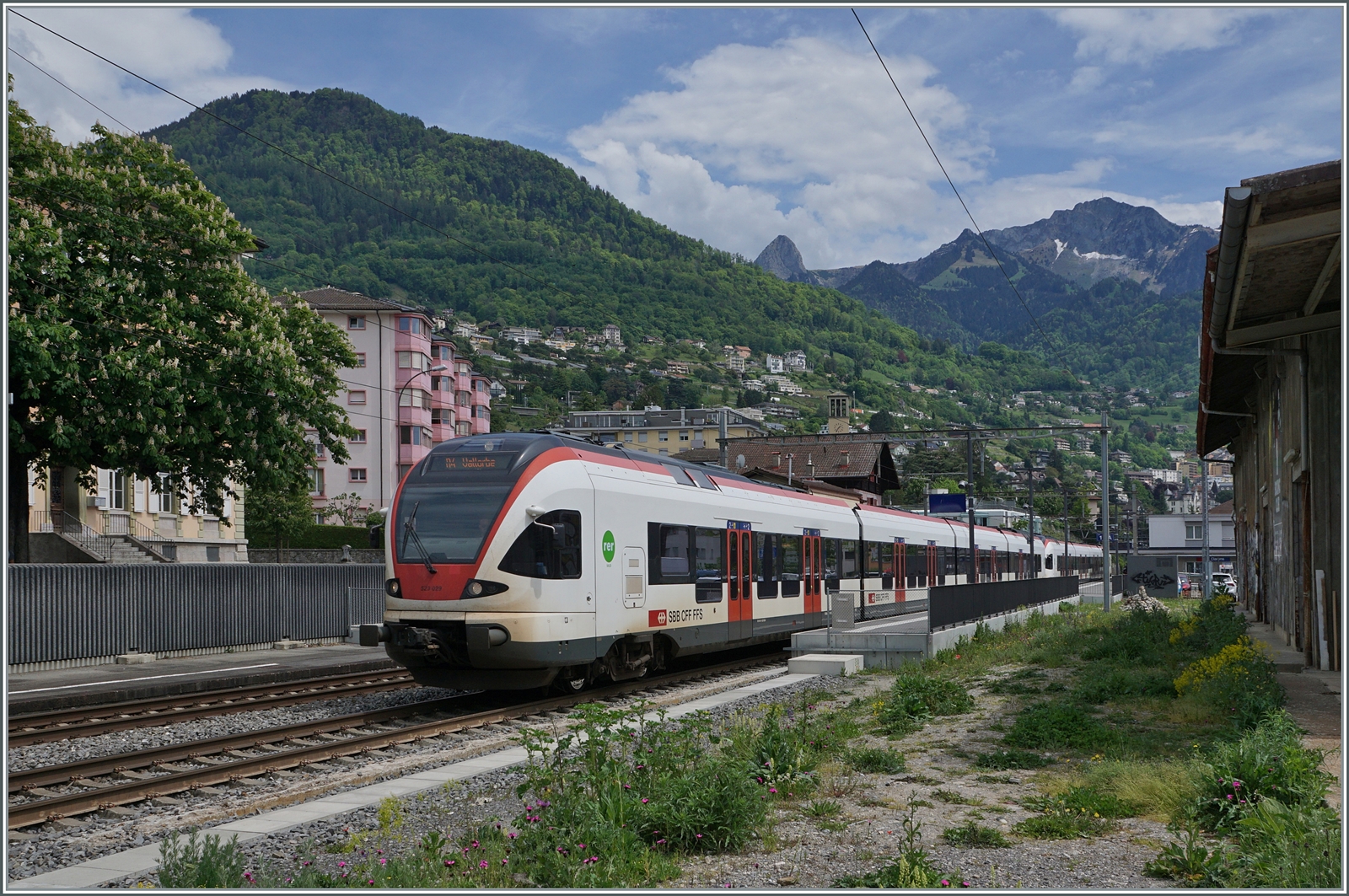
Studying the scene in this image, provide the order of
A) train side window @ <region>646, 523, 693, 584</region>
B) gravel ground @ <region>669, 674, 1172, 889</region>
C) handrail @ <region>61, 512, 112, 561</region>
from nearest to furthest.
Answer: gravel ground @ <region>669, 674, 1172, 889</region> < train side window @ <region>646, 523, 693, 584</region> < handrail @ <region>61, 512, 112, 561</region>

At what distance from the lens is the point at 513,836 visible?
270 inches

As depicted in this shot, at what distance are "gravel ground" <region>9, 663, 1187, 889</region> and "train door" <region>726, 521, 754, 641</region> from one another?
8704 millimetres

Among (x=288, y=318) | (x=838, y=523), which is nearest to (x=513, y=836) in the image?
(x=838, y=523)

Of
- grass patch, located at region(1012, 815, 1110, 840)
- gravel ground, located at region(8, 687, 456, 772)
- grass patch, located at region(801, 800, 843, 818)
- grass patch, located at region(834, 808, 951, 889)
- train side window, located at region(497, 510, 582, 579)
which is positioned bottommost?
gravel ground, located at region(8, 687, 456, 772)

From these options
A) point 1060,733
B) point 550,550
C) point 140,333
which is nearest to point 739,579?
point 550,550

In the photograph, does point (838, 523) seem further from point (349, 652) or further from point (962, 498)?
point (349, 652)

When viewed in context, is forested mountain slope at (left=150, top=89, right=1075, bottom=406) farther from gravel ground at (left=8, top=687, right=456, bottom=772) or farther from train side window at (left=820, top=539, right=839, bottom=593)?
gravel ground at (left=8, top=687, right=456, bottom=772)

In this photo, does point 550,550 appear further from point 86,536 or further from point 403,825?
point 86,536

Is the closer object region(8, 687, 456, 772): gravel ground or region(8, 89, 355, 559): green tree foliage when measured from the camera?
Answer: region(8, 687, 456, 772): gravel ground

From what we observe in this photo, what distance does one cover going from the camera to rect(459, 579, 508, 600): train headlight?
13.5m

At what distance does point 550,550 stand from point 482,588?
0.97 m

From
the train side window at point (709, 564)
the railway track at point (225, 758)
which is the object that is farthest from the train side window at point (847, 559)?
the railway track at point (225, 758)

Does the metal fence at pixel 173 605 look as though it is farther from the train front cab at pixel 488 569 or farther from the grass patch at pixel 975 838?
the grass patch at pixel 975 838

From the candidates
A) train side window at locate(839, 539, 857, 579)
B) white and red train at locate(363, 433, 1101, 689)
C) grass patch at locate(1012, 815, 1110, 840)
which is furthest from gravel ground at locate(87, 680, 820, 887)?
train side window at locate(839, 539, 857, 579)
